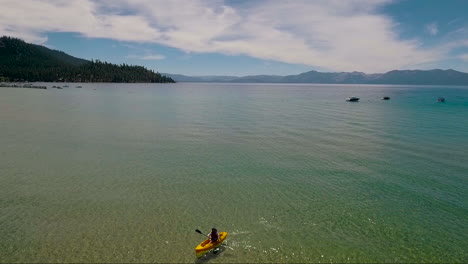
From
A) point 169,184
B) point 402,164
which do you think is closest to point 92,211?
point 169,184

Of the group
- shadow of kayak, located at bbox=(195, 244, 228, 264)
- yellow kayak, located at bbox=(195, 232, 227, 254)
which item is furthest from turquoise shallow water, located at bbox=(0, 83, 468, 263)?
yellow kayak, located at bbox=(195, 232, 227, 254)

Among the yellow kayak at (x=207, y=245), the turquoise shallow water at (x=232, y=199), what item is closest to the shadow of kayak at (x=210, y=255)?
the turquoise shallow water at (x=232, y=199)

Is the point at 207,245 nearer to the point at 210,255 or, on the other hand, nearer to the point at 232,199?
the point at 210,255

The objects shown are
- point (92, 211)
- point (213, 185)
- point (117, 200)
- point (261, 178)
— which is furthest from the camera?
point (261, 178)

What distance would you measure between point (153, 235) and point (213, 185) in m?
10.6

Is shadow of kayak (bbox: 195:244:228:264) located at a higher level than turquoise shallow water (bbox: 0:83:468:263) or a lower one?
lower

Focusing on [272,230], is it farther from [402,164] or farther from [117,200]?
[402,164]

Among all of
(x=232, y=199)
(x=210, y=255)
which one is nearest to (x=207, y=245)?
(x=210, y=255)

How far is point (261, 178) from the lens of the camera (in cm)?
3409

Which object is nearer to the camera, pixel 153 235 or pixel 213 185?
pixel 153 235

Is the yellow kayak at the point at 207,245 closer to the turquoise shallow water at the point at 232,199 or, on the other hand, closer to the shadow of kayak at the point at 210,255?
the shadow of kayak at the point at 210,255

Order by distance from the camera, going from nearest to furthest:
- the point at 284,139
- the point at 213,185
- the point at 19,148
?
the point at 213,185 → the point at 19,148 → the point at 284,139

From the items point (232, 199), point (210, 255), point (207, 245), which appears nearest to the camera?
point (207, 245)

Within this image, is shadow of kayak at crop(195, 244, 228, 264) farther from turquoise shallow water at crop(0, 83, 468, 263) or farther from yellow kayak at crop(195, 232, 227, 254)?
yellow kayak at crop(195, 232, 227, 254)
